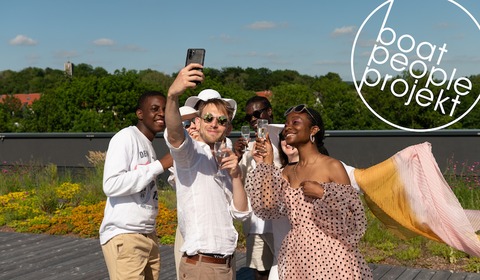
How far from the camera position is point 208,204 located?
3.71 meters

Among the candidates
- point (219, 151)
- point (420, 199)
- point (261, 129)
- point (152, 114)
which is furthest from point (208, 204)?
point (420, 199)

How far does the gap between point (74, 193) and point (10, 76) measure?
325 ft

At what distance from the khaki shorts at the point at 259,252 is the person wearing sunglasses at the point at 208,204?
1098 mm

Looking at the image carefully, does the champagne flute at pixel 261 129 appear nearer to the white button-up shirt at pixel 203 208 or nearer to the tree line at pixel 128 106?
the white button-up shirt at pixel 203 208

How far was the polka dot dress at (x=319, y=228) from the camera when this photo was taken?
3359 millimetres

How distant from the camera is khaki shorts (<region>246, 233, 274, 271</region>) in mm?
4875

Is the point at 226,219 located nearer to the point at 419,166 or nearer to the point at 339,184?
the point at 339,184

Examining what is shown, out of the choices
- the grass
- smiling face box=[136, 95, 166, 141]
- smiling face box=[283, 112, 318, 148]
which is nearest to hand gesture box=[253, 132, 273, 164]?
smiling face box=[283, 112, 318, 148]

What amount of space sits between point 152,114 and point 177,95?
4.66 ft

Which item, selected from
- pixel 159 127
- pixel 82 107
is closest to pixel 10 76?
pixel 82 107

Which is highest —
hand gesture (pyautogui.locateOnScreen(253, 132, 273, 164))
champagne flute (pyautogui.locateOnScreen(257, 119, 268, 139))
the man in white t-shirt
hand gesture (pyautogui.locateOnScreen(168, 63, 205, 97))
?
hand gesture (pyautogui.locateOnScreen(168, 63, 205, 97))

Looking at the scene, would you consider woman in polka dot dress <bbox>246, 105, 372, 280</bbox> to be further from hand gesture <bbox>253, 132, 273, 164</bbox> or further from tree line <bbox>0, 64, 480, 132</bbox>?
tree line <bbox>0, 64, 480, 132</bbox>

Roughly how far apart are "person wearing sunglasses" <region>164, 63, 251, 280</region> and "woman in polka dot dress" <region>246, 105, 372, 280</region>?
173 mm

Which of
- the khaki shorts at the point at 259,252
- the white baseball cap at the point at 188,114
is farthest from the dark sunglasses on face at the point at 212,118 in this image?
the khaki shorts at the point at 259,252
